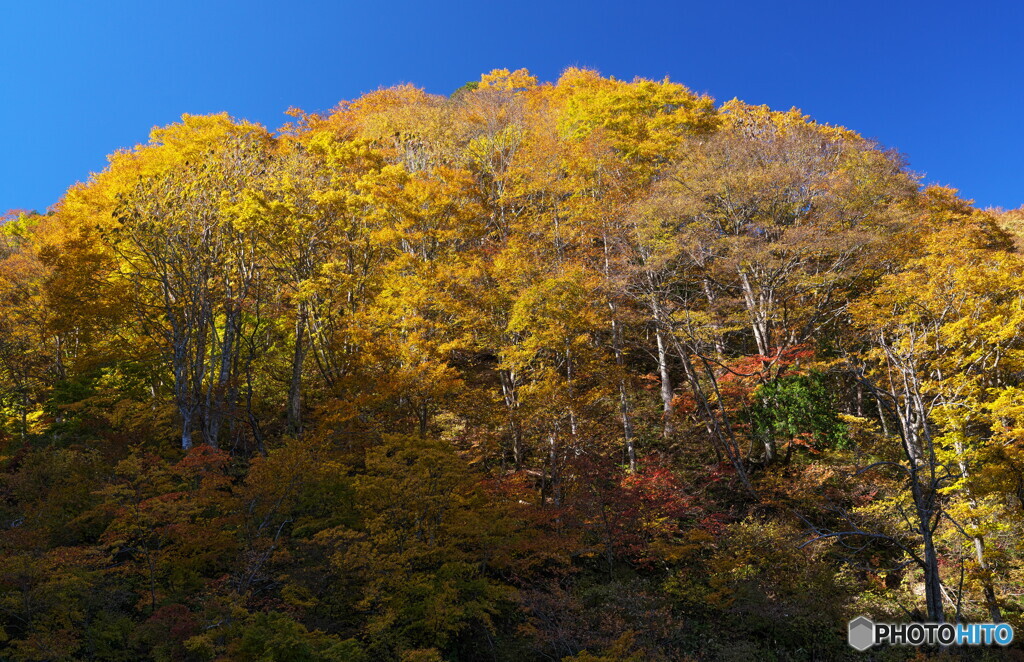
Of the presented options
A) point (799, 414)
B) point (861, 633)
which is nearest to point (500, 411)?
point (799, 414)

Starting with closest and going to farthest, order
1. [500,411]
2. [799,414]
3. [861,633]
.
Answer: [861,633]
[500,411]
[799,414]

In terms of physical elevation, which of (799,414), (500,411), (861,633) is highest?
(799,414)

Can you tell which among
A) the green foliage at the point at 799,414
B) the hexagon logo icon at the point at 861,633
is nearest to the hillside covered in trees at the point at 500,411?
the green foliage at the point at 799,414

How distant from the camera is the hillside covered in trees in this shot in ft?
33.4

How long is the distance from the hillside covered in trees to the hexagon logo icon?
52 centimetres

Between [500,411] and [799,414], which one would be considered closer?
[500,411]

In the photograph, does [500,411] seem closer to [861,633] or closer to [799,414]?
[799,414]

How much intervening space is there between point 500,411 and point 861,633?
10127mm

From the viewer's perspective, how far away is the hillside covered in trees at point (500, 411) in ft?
33.4

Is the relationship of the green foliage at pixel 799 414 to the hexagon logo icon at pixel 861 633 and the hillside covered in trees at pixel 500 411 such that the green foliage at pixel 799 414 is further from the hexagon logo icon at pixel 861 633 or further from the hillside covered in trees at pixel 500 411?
the hexagon logo icon at pixel 861 633

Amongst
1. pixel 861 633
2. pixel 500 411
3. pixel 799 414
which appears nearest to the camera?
pixel 861 633

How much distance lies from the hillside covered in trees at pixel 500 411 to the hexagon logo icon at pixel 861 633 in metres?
0.52

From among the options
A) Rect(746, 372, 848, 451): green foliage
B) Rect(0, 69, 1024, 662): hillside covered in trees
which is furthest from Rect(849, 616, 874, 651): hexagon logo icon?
Rect(746, 372, 848, 451): green foliage

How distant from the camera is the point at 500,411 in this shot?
1580 cm
